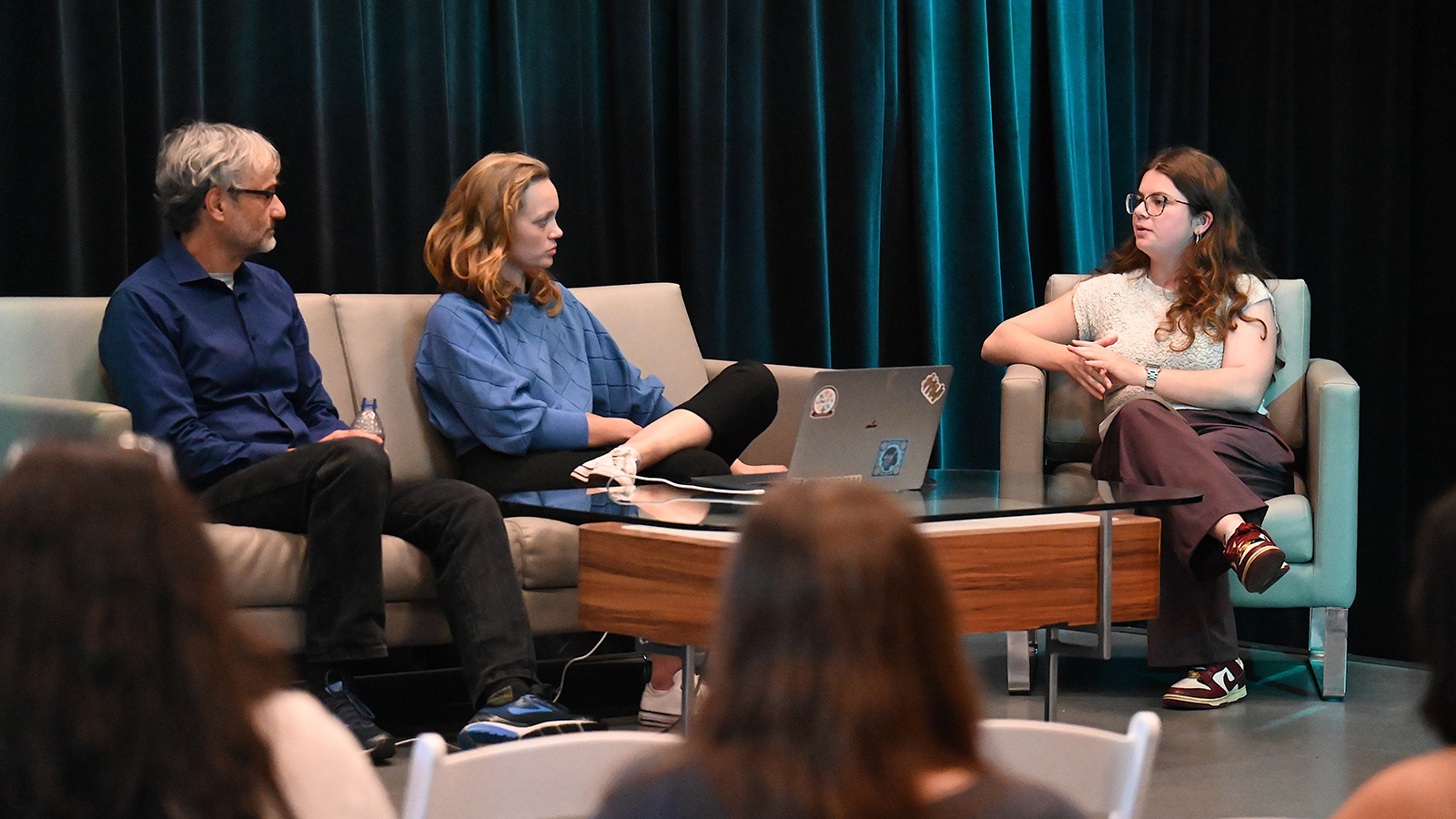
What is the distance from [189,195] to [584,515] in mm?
1121

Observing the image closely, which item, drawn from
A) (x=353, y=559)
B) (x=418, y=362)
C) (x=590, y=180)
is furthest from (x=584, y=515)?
(x=590, y=180)

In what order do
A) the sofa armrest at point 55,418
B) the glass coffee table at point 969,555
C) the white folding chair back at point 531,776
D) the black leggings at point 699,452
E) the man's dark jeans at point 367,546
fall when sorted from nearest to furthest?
the white folding chair back at point 531,776, the glass coffee table at point 969,555, the sofa armrest at point 55,418, the man's dark jeans at point 367,546, the black leggings at point 699,452

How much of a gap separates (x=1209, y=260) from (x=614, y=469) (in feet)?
5.26

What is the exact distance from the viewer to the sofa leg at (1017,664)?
3367 mm

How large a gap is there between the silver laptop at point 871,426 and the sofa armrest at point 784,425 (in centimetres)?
79

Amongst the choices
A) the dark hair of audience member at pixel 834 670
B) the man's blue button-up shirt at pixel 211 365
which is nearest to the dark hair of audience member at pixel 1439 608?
the dark hair of audience member at pixel 834 670

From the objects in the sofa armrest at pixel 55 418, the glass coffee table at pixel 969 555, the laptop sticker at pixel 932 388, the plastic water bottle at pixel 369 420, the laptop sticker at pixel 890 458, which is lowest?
the glass coffee table at pixel 969 555

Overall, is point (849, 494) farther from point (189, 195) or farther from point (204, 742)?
point (189, 195)

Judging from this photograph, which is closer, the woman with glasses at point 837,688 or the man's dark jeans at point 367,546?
the woman with glasses at point 837,688

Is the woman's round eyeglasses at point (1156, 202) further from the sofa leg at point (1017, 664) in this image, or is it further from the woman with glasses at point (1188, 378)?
the sofa leg at point (1017, 664)

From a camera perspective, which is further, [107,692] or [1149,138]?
[1149,138]

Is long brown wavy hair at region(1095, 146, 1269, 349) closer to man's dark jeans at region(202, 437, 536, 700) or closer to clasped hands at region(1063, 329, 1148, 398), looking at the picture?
clasped hands at region(1063, 329, 1148, 398)

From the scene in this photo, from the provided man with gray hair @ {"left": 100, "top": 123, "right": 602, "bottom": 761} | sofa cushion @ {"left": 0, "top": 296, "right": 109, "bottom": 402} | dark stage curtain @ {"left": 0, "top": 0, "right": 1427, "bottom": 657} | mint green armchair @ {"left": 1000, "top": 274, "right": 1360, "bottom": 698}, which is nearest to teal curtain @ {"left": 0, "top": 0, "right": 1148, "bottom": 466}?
dark stage curtain @ {"left": 0, "top": 0, "right": 1427, "bottom": 657}

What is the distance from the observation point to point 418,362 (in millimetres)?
3240
